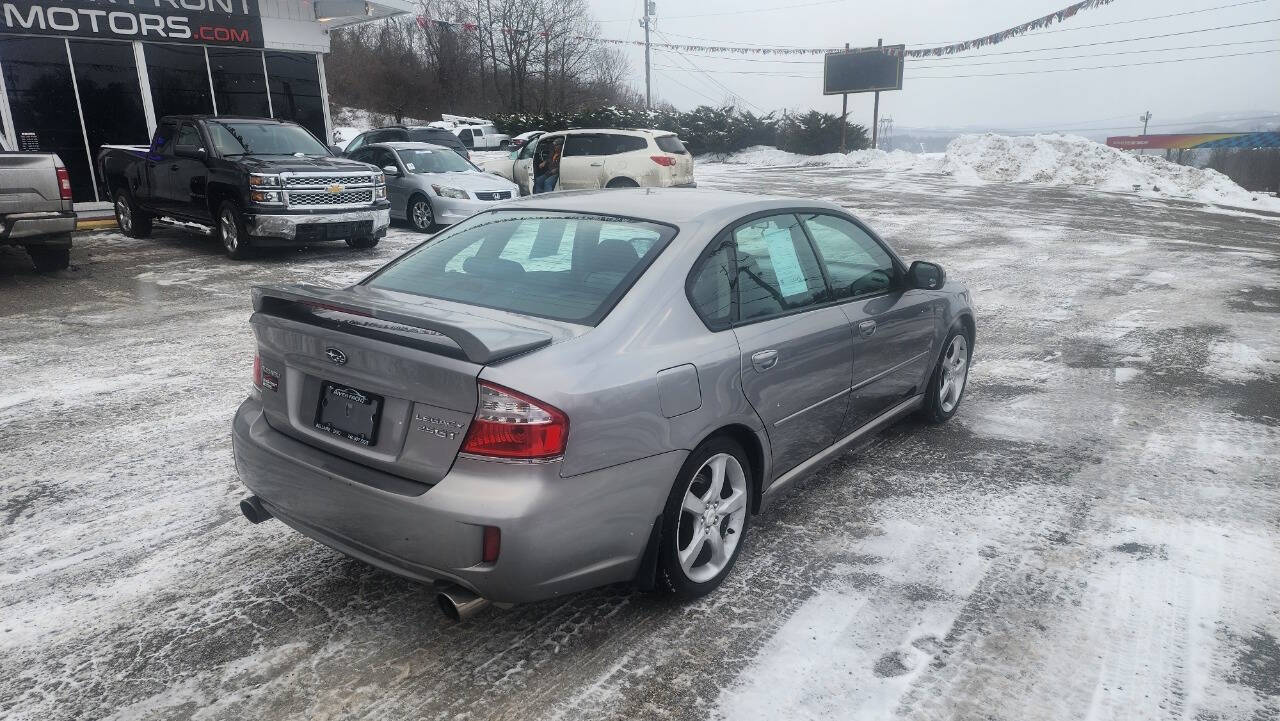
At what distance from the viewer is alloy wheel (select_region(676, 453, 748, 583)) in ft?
10.3

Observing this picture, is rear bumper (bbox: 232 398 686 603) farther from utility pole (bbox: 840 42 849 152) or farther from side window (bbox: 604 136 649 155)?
utility pole (bbox: 840 42 849 152)

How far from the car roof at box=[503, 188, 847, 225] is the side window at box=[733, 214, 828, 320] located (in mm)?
91

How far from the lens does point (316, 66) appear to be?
19984 mm

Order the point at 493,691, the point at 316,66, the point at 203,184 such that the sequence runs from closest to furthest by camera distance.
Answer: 1. the point at 493,691
2. the point at 203,184
3. the point at 316,66

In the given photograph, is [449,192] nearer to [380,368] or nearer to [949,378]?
[949,378]

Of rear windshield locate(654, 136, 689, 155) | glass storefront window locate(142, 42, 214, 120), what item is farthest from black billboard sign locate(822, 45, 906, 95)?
glass storefront window locate(142, 42, 214, 120)

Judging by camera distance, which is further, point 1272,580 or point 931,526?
point 931,526

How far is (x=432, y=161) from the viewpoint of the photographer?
47.8ft

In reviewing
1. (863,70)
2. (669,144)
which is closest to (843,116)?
(863,70)

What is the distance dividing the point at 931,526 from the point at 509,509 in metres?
2.23

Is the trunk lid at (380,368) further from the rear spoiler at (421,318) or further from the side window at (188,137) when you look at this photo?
the side window at (188,137)

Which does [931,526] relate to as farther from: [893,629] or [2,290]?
[2,290]

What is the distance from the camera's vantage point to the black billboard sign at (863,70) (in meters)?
39.2

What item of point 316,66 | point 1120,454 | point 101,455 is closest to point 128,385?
point 101,455
